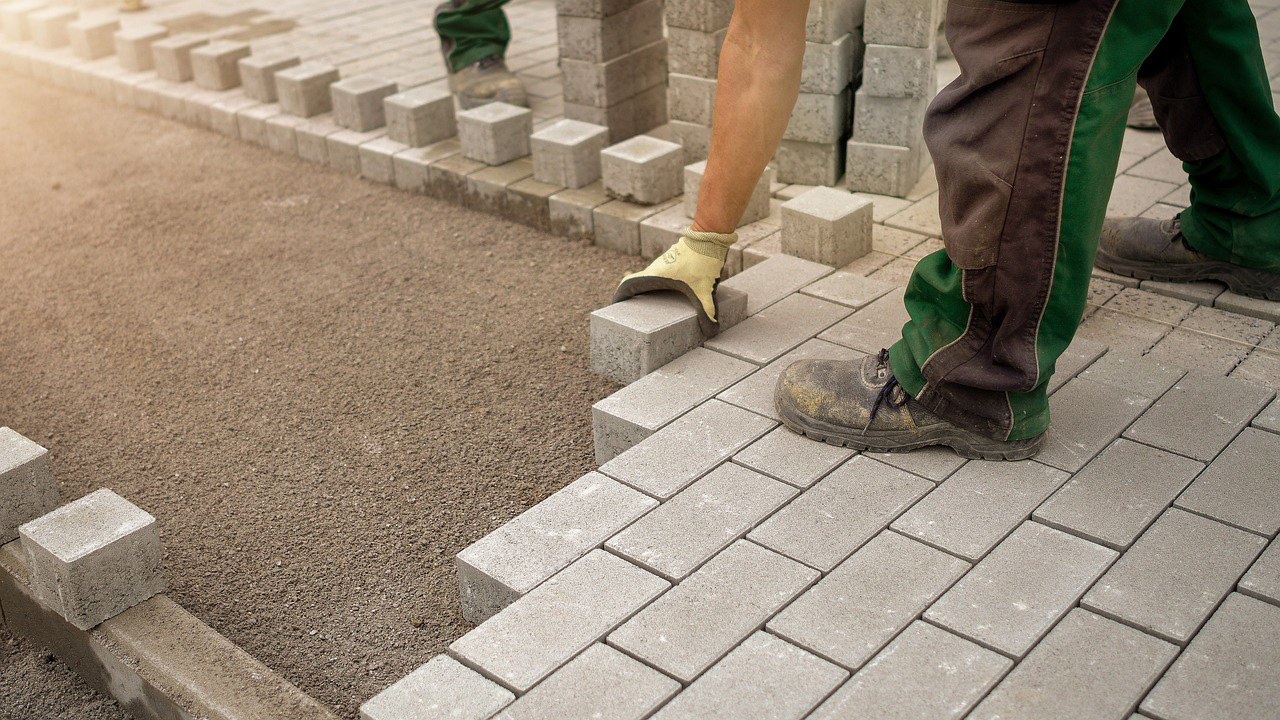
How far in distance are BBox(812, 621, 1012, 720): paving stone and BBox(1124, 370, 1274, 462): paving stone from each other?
0.88m

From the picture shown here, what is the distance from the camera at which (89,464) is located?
3176 mm

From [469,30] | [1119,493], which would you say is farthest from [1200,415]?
[469,30]

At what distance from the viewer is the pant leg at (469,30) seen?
17.6 feet

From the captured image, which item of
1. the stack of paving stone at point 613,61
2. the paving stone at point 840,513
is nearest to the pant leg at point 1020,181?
the paving stone at point 840,513

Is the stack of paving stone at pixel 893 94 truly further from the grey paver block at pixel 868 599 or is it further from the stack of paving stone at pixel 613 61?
the grey paver block at pixel 868 599

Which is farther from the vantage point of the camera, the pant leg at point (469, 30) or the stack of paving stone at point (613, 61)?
the pant leg at point (469, 30)

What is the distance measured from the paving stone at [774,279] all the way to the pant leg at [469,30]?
249 cm

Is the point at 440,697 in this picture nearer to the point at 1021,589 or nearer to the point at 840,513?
the point at 840,513

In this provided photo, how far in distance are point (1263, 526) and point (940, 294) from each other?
782mm

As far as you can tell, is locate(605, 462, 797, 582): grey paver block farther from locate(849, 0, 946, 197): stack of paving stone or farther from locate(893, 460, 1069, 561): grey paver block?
locate(849, 0, 946, 197): stack of paving stone

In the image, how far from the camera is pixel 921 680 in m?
1.94

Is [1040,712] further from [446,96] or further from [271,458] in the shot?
[446,96]

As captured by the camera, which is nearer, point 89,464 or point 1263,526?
point 1263,526

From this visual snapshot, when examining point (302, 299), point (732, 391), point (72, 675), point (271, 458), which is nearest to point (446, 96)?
point (302, 299)
